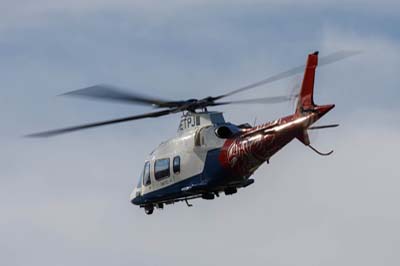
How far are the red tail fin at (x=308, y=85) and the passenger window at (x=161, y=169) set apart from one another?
11.6 m

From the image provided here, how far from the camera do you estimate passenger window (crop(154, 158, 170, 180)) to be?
108m

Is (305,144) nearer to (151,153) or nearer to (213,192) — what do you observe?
(213,192)

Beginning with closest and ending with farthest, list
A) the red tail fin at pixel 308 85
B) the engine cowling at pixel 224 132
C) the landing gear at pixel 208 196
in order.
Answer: the red tail fin at pixel 308 85 → the engine cowling at pixel 224 132 → the landing gear at pixel 208 196

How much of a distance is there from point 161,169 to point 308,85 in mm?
12932

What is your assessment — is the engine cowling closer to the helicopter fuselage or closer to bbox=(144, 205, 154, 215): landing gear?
the helicopter fuselage

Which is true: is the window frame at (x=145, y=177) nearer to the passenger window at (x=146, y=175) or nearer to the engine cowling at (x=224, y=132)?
the passenger window at (x=146, y=175)

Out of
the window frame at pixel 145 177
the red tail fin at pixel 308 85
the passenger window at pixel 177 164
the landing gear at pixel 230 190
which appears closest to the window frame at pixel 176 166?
→ the passenger window at pixel 177 164

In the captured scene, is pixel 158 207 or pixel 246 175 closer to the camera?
pixel 246 175

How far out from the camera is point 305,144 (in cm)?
9969

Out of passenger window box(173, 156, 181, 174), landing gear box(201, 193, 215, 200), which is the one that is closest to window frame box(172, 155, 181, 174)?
passenger window box(173, 156, 181, 174)

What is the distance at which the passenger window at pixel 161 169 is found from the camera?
356 feet

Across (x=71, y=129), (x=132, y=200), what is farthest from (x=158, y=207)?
(x=71, y=129)

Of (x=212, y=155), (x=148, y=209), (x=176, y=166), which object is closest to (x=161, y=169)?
(x=176, y=166)

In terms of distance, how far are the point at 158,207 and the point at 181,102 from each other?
806cm
